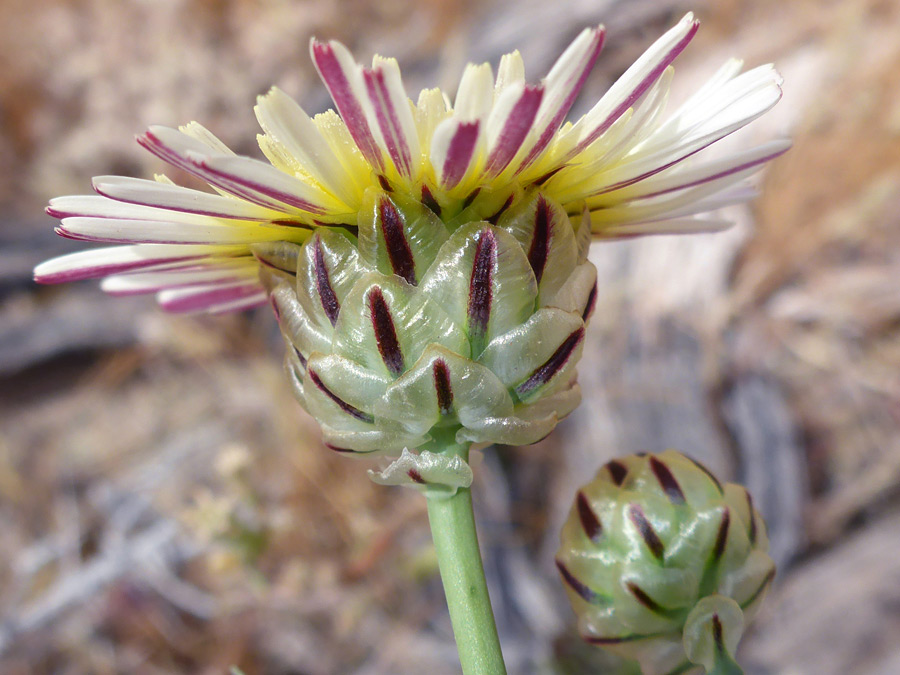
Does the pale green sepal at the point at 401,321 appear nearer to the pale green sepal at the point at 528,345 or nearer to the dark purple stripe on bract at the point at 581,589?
the pale green sepal at the point at 528,345

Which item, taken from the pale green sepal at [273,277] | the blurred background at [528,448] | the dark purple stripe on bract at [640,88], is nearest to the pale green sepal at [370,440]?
the pale green sepal at [273,277]

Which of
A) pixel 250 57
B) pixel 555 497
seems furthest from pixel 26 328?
pixel 555 497

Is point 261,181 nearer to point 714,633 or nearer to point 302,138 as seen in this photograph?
point 302,138

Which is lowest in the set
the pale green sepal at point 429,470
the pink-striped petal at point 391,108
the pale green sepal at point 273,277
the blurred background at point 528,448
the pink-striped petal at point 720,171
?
the blurred background at point 528,448

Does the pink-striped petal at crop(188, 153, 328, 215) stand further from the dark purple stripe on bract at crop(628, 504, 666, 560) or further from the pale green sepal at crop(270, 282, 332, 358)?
the dark purple stripe on bract at crop(628, 504, 666, 560)

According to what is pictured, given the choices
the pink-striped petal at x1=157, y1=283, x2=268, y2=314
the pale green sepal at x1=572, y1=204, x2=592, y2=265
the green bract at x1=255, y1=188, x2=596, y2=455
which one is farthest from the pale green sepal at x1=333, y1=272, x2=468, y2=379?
the pink-striped petal at x1=157, y1=283, x2=268, y2=314

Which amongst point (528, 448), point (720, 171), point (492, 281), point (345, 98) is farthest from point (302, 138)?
point (528, 448)
